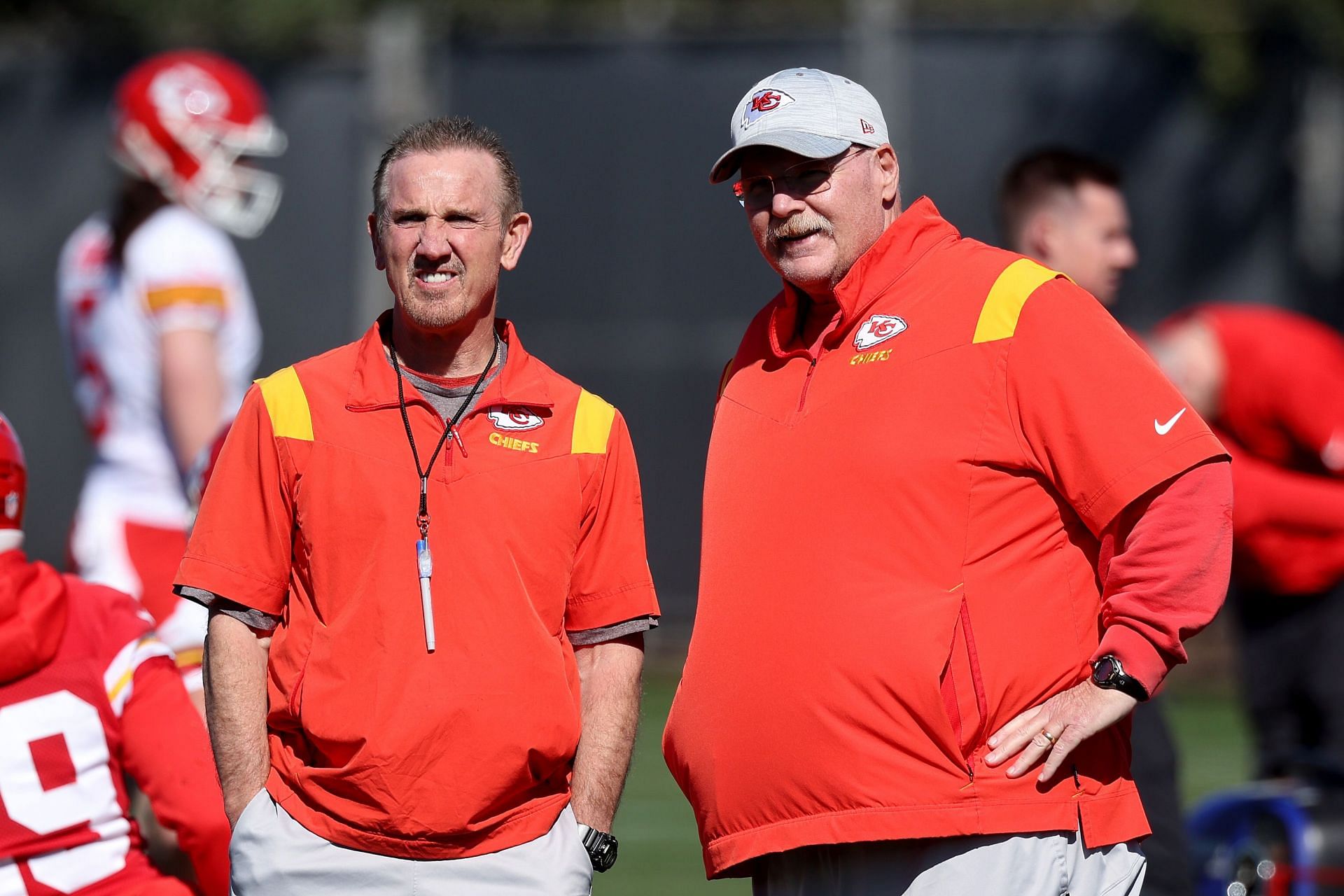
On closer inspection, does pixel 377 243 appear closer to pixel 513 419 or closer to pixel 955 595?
pixel 513 419

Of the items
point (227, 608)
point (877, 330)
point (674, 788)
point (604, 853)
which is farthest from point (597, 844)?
point (674, 788)

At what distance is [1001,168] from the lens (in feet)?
41.1

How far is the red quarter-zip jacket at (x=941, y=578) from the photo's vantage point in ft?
10.0

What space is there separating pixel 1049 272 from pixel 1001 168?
9562 millimetres

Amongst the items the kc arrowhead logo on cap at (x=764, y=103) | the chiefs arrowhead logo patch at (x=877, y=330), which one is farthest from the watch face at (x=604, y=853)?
the kc arrowhead logo on cap at (x=764, y=103)

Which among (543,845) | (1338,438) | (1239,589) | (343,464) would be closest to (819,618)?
(543,845)

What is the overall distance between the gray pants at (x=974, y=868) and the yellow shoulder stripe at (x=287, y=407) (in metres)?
1.16

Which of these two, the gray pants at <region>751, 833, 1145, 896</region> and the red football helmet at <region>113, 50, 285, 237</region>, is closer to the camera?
the gray pants at <region>751, 833, 1145, 896</region>

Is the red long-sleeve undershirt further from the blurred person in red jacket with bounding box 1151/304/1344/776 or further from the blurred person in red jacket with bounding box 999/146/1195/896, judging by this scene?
the blurred person in red jacket with bounding box 1151/304/1344/776

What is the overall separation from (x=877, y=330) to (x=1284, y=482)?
112 inches

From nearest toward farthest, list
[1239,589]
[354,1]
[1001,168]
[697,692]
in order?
1. [697,692]
2. [1239,589]
3. [1001,168]
4. [354,1]

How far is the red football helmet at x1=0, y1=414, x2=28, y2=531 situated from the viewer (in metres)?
3.48

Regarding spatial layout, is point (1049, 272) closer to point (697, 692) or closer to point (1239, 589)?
point (697, 692)

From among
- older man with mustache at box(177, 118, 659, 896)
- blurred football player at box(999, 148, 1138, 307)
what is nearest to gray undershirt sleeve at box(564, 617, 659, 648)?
older man with mustache at box(177, 118, 659, 896)
